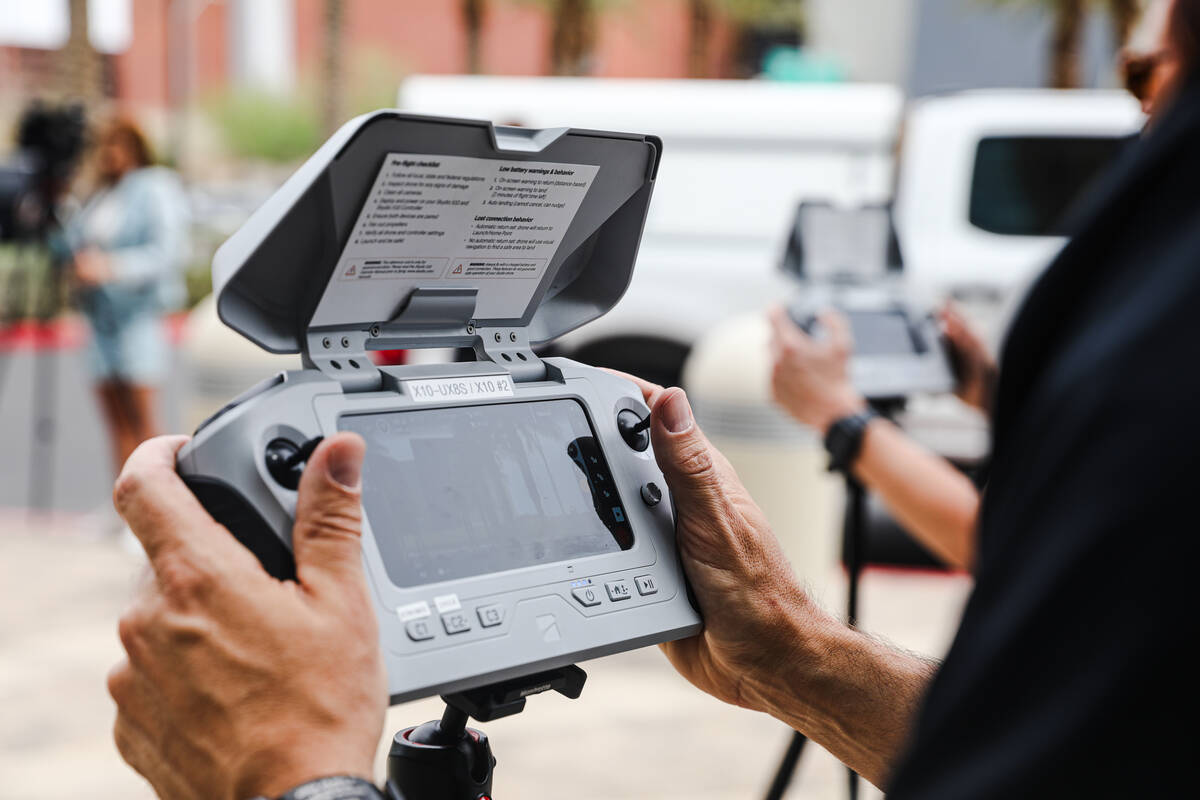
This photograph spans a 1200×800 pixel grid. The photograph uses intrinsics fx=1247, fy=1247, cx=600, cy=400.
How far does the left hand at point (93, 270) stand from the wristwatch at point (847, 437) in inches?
143

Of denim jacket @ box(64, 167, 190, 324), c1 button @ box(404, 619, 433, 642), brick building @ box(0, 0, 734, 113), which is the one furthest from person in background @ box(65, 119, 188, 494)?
brick building @ box(0, 0, 734, 113)

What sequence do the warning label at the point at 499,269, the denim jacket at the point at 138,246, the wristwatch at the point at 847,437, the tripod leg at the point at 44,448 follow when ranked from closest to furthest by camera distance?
the warning label at the point at 499,269
the wristwatch at the point at 847,437
the denim jacket at the point at 138,246
the tripod leg at the point at 44,448

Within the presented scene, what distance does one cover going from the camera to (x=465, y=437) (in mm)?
1164

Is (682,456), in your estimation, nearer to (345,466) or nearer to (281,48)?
(345,466)

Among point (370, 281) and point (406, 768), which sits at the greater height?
point (370, 281)

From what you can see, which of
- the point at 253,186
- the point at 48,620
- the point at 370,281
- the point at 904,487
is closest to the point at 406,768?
the point at 370,281

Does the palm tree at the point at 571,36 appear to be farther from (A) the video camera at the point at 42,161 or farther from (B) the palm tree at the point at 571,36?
(A) the video camera at the point at 42,161

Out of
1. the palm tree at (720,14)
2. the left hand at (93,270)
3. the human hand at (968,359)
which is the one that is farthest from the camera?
the palm tree at (720,14)

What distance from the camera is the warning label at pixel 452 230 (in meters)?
1.12

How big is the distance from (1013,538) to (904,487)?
6.43ft

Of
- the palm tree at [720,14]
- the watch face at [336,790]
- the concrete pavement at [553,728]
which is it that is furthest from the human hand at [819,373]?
the palm tree at [720,14]

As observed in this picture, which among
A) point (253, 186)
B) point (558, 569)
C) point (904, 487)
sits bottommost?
point (253, 186)

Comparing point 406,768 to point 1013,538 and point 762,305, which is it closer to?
point 1013,538

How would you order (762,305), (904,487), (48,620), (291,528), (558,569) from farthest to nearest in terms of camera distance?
(762,305), (48,620), (904,487), (558,569), (291,528)
